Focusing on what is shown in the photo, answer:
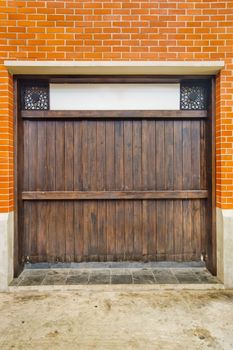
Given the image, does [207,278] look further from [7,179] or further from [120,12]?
[120,12]

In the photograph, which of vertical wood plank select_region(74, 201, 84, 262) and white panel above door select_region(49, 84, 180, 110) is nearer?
white panel above door select_region(49, 84, 180, 110)

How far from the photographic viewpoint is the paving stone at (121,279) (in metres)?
2.91

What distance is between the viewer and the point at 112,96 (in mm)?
3234

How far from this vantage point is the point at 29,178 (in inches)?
131

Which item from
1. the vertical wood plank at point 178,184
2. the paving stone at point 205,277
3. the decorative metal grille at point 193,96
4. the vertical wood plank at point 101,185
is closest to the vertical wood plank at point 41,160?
the vertical wood plank at point 101,185

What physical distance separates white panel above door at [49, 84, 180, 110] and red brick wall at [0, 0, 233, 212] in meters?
0.37

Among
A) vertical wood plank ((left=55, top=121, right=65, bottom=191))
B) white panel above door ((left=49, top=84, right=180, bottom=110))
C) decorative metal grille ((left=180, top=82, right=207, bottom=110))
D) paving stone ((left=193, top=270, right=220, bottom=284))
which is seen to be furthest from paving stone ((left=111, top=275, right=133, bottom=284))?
decorative metal grille ((left=180, top=82, right=207, bottom=110))

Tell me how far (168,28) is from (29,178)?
257 cm

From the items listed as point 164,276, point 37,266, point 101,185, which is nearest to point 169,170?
point 101,185

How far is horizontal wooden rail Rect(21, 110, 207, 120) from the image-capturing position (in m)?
3.24

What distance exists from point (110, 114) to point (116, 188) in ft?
3.23

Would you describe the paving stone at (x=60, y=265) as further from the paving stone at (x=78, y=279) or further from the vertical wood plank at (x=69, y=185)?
the paving stone at (x=78, y=279)

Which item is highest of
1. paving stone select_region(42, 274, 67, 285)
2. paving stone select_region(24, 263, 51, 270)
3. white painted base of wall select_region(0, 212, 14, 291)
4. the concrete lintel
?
the concrete lintel

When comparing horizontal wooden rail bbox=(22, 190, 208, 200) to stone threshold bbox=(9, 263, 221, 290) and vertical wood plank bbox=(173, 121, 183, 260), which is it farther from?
stone threshold bbox=(9, 263, 221, 290)
